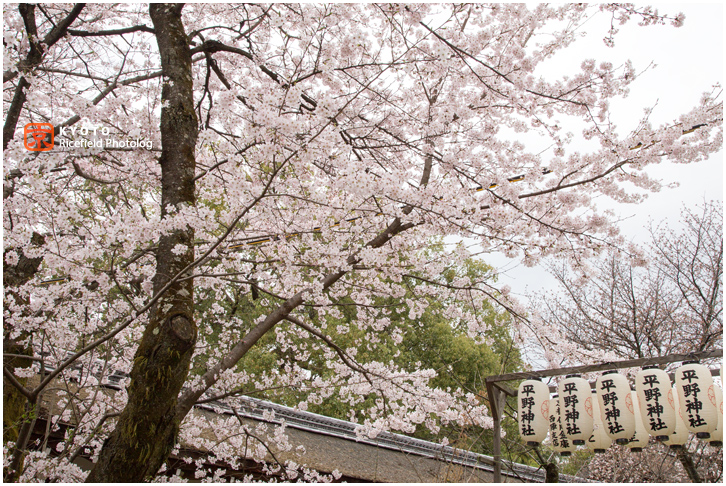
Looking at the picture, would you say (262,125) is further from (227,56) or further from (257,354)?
(257,354)

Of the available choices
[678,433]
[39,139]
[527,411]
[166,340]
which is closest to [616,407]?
[678,433]

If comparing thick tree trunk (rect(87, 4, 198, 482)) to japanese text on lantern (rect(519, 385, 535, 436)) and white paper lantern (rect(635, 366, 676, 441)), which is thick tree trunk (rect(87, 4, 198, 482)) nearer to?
japanese text on lantern (rect(519, 385, 535, 436))

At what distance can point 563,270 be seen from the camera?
445 inches

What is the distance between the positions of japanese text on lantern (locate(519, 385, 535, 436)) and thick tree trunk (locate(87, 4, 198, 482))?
3691 millimetres

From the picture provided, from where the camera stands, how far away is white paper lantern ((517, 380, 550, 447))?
461cm

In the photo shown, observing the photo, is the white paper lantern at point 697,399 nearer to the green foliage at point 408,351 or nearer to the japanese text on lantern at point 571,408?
the japanese text on lantern at point 571,408

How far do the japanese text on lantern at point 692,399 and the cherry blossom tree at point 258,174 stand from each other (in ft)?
4.71

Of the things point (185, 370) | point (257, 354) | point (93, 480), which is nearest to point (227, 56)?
point (185, 370)

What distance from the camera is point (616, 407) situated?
4.17m

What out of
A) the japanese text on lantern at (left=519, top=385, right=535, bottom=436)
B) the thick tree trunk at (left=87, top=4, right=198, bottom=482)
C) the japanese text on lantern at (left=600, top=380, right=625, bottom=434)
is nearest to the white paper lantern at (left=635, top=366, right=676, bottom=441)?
the japanese text on lantern at (left=600, top=380, right=625, bottom=434)

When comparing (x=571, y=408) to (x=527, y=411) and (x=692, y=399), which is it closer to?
(x=527, y=411)

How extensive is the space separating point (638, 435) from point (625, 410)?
18.3 inches

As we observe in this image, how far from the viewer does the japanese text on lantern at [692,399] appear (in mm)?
3774

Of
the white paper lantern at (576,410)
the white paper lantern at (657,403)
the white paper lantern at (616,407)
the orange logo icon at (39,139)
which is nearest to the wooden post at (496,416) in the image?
the white paper lantern at (576,410)
